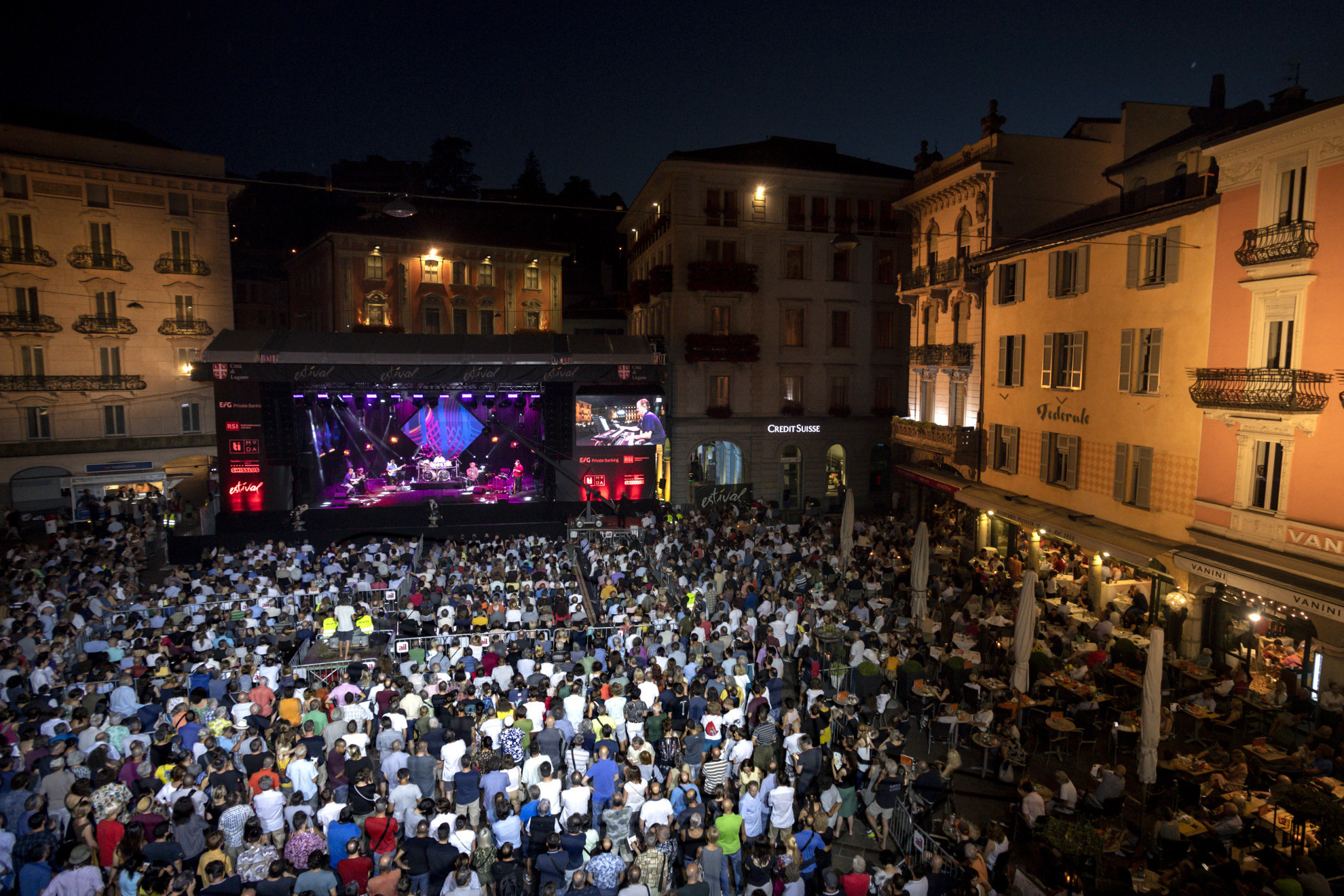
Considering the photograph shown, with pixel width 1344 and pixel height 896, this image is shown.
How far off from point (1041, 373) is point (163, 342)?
34016 millimetres

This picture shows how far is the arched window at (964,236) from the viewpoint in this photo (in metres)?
26.2

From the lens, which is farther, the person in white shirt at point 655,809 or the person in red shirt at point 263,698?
the person in red shirt at point 263,698

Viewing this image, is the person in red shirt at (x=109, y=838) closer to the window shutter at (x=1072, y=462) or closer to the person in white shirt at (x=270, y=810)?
the person in white shirt at (x=270, y=810)

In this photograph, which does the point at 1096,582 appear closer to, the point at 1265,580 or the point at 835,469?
the point at 1265,580

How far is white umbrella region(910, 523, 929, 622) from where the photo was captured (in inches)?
664

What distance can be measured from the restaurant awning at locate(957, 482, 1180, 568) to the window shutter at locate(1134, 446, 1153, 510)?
0.76m

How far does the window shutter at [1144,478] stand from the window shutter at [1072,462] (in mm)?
2031

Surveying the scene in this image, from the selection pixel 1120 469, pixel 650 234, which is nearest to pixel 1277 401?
pixel 1120 469

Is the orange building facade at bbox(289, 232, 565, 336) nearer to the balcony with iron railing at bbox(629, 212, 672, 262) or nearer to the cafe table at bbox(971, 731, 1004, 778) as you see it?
the balcony with iron railing at bbox(629, 212, 672, 262)

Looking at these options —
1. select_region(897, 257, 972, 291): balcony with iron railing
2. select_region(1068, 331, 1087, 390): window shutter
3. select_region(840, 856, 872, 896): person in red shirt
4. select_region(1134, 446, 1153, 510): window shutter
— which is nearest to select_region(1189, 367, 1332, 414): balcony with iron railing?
select_region(1134, 446, 1153, 510): window shutter

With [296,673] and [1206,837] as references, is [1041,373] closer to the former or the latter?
[1206,837]

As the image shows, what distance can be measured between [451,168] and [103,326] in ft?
112

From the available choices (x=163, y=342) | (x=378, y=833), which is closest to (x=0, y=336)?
(x=163, y=342)

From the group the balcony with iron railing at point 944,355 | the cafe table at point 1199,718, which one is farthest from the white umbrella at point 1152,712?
the balcony with iron railing at point 944,355
